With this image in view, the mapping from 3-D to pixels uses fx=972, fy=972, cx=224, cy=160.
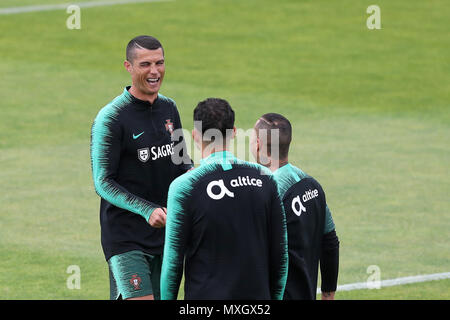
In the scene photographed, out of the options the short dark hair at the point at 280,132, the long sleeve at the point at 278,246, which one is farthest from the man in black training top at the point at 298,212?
the long sleeve at the point at 278,246

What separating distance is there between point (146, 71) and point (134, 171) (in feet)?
2.38


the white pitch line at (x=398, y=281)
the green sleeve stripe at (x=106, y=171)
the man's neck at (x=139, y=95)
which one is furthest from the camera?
the white pitch line at (x=398, y=281)

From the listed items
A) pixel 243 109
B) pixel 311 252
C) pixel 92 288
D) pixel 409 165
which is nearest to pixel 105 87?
pixel 243 109

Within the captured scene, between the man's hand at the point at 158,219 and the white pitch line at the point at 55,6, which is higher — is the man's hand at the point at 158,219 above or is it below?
below

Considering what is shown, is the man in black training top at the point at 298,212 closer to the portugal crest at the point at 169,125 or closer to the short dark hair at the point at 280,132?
the short dark hair at the point at 280,132

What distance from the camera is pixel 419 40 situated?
75.0 ft

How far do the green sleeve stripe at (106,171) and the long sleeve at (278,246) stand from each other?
1.27m

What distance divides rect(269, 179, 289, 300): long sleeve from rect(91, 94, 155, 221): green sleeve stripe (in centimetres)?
127

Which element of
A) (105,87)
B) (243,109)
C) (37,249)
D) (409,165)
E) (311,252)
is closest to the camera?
(311,252)

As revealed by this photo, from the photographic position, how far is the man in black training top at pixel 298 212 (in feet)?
Answer: 20.5

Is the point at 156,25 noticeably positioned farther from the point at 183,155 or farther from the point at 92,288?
the point at 183,155
